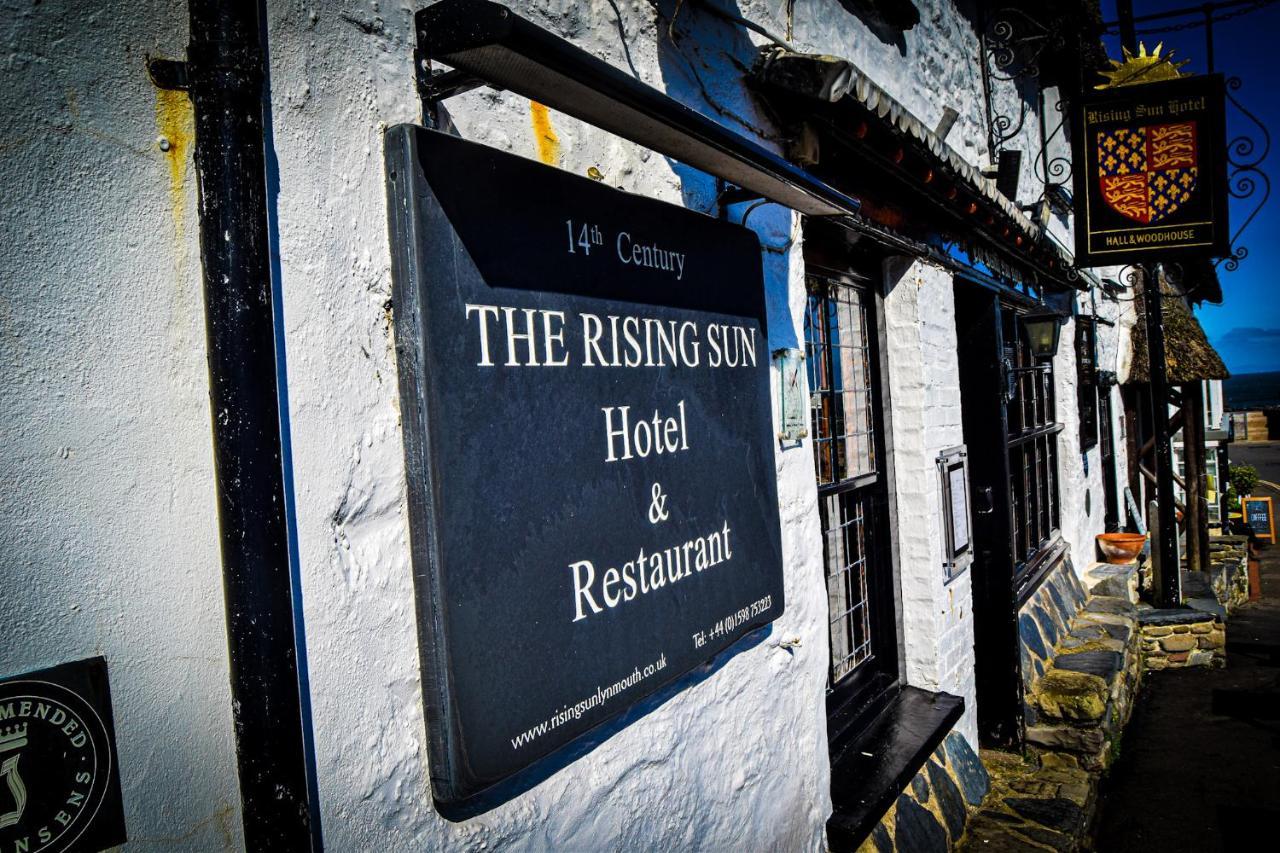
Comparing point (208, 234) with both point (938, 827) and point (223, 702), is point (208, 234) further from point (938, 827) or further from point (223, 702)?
point (938, 827)

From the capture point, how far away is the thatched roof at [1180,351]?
9.16 meters

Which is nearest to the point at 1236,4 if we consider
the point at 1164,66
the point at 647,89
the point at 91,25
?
the point at 1164,66

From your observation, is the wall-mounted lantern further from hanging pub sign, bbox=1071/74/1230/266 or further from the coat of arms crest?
the coat of arms crest

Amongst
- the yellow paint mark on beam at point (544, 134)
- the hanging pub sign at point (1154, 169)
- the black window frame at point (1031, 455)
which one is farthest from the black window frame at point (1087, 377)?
the yellow paint mark on beam at point (544, 134)

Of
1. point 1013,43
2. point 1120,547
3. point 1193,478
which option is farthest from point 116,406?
point 1193,478

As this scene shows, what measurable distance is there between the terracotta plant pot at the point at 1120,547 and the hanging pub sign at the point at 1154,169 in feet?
11.9

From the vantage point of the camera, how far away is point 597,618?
157 cm

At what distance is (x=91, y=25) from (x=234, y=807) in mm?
1078

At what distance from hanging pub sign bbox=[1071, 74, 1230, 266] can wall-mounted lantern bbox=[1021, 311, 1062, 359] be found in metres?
0.56

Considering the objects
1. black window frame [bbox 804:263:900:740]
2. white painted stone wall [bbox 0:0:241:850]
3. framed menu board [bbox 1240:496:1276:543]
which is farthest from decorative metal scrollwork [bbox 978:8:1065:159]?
framed menu board [bbox 1240:496:1276:543]

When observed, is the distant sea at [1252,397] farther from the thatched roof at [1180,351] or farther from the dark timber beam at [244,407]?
the dark timber beam at [244,407]

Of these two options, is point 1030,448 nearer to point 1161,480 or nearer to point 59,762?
point 1161,480

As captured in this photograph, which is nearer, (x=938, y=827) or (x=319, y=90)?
(x=319, y=90)

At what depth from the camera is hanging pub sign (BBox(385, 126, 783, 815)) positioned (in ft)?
4.28
